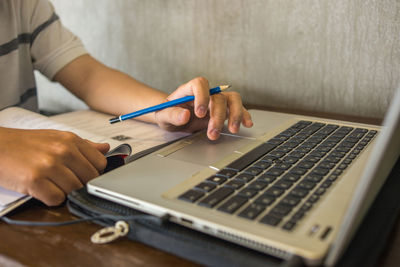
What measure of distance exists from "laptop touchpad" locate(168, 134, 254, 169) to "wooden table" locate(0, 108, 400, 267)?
163 millimetres

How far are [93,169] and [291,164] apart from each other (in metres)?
0.26

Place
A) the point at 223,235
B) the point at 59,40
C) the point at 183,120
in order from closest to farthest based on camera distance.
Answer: the point at 223,235, the point at 183,120, the point at 59,40

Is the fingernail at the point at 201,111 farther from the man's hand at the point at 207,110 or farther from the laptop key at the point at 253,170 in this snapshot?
the laptop key at the point at 253,170

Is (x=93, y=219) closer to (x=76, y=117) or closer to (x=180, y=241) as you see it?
(x=180, y=241)

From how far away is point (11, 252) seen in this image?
0.38 metres

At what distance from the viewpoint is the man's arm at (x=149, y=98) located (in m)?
0.62

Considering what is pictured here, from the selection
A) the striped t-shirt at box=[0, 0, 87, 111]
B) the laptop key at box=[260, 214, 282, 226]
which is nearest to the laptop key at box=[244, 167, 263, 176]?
the laptop key at box=[260, 214, 282, 226]

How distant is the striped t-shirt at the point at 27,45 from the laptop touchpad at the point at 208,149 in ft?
1.70

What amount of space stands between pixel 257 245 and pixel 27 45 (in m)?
0.87

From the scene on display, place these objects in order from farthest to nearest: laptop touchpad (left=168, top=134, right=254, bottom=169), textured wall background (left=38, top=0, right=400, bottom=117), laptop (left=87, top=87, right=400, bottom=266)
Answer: textured wall background (left=38, top=0, right=400, bottom=117) → laptop touchpad (left=168, top=134, right=254, bottom=169) → laptop (left=87, top=87, right=400, bottom=266)

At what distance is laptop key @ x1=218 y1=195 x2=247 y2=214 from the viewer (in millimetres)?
356

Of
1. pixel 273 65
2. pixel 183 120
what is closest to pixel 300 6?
pixel 273 65

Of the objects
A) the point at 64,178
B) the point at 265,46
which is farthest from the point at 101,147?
the point at 265,46

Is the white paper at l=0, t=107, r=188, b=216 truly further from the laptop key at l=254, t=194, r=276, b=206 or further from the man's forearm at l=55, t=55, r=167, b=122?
the laptop key at l=254, t=194, r=276, b=206
